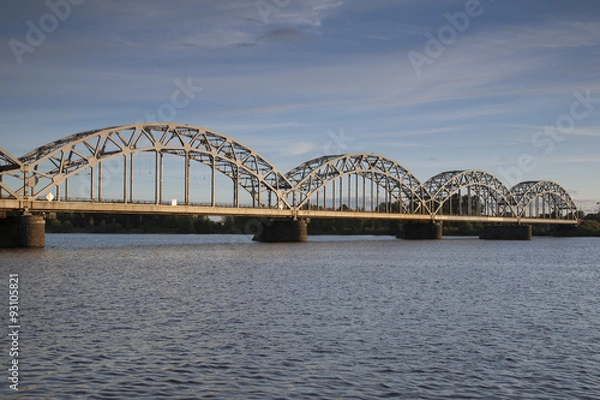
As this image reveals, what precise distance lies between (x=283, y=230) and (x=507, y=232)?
75105 mm

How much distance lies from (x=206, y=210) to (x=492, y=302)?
59.6m

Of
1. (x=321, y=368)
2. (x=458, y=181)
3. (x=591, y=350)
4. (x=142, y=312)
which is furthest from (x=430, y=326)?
(x=458, y=181)

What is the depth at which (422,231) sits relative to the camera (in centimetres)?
14375

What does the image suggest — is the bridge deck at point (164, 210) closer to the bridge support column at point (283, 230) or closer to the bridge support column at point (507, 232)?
the bridge support column at point (283, 230)

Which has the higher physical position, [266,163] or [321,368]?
[266,163]

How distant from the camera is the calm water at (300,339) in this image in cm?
1681

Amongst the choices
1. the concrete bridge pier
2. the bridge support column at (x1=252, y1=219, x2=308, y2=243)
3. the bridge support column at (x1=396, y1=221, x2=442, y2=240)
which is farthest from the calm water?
the bridge support column at (x1=396, y1=221, x2=442, y2=240)

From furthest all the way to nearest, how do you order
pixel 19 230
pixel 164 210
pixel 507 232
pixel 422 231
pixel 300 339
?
pixel 507 232
pixel 422 231
pixel 164 210
pixel 19 230
pixel 300 339

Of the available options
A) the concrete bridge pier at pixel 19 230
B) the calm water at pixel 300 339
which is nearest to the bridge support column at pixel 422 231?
the concrete bridge pier at pixel 19 230

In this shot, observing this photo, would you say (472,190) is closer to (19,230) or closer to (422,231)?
(422,231)

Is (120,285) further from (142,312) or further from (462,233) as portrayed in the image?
(462,233)

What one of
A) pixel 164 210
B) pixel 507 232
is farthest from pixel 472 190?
pixel 164 210

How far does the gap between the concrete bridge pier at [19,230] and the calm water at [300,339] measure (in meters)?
27.6

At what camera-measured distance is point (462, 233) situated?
625ft
